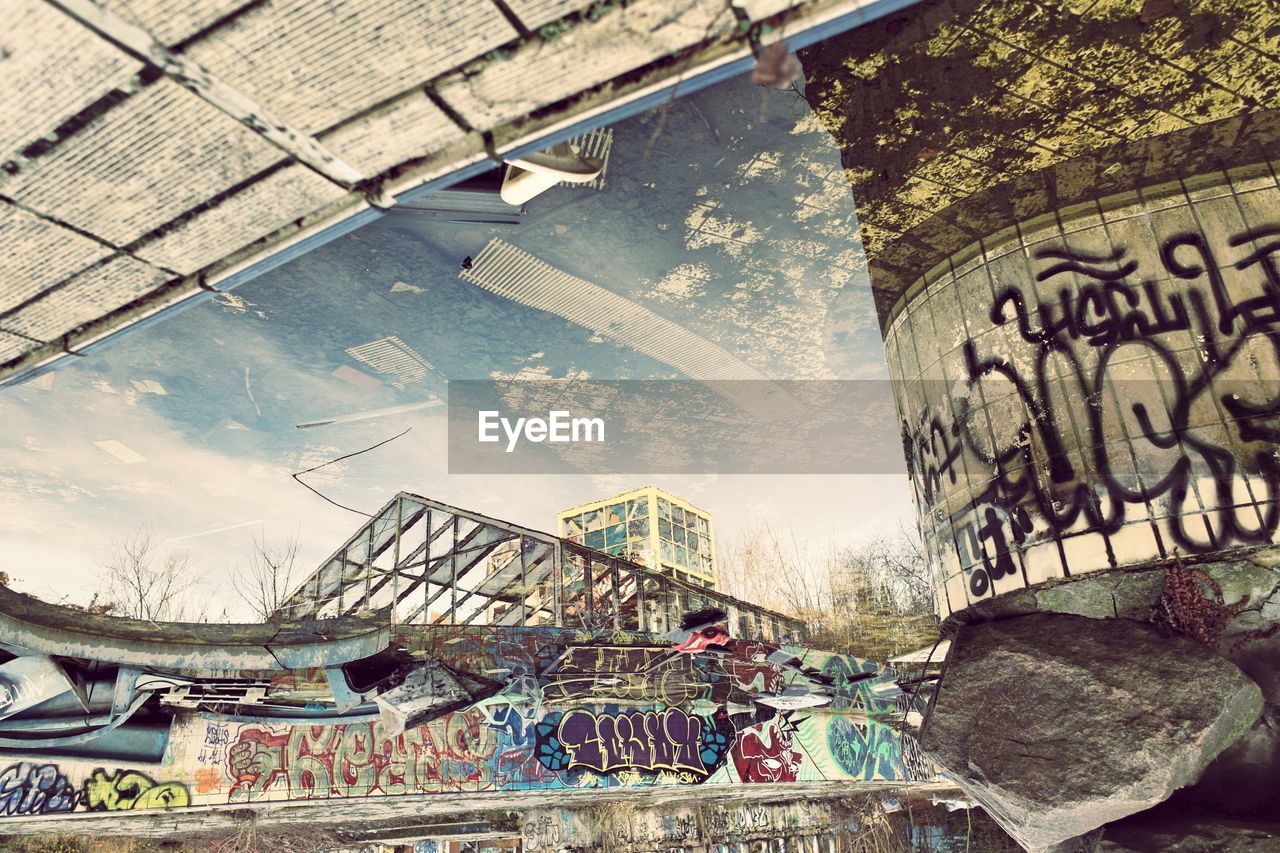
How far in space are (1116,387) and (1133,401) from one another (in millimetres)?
143

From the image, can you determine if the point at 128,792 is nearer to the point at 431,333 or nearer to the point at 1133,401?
the point at 431,333

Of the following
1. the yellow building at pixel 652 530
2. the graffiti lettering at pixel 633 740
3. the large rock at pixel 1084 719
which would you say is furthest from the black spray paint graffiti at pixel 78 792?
the yellow building at pixel 652 530

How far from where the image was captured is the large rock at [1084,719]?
4.98 metres

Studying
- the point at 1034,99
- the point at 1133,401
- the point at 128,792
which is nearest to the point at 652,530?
the point at 128,792

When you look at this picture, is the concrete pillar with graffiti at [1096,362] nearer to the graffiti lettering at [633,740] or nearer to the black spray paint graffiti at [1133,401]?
the black spray paint graffiti at [1133,401]

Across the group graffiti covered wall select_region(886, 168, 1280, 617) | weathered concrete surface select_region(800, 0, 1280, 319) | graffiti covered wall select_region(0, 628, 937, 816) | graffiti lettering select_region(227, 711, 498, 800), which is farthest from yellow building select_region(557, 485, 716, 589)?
weathered concrete surface select_region(800, 0, 1280, 319)

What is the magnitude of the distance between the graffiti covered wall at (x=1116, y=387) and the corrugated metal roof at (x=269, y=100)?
421 centimetres

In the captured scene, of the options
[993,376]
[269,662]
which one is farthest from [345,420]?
[993,376]

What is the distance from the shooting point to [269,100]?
2.31 meters

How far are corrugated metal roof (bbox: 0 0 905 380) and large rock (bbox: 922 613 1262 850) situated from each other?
16.4 ft

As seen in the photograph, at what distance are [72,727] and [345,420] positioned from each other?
662 cm

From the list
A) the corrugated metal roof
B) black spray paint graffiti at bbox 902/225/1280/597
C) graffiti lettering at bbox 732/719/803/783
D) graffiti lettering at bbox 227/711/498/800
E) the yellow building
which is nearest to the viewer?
the corrugated metal roof

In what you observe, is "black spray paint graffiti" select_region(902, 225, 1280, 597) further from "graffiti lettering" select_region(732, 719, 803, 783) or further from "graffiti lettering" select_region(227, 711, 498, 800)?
"graffiti lettering" select_region(732, 719, 803, 783)

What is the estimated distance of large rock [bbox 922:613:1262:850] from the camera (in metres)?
4.98
